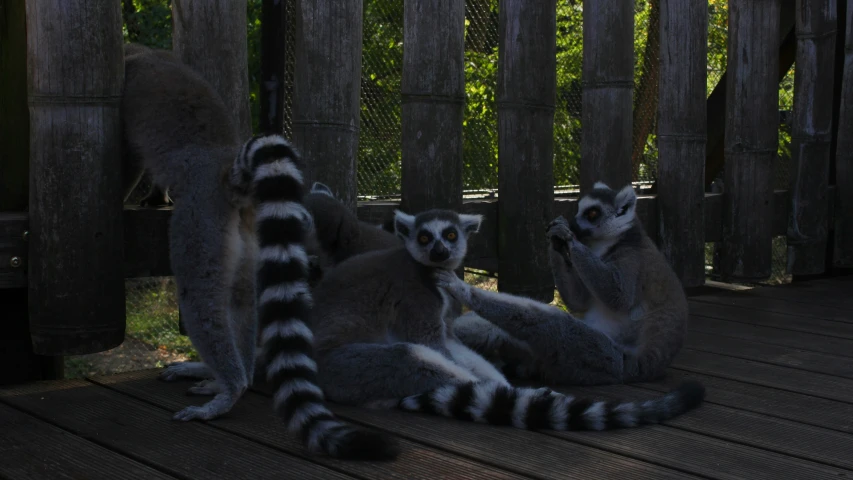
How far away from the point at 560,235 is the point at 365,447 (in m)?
1.84

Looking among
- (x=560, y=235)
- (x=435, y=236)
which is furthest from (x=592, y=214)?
(x=435, y=236)

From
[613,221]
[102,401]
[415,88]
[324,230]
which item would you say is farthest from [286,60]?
[102,401]

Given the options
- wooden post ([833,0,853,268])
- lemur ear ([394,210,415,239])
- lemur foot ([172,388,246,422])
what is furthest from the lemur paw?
wooden post ([833,0,853,268])

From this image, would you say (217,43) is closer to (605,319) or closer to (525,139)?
(525,139)

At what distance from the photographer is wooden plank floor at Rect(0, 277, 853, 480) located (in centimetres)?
285

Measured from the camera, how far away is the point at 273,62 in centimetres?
495

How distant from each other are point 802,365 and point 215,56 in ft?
10.3

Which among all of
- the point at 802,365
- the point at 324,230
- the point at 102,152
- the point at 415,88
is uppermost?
the point at 415,88

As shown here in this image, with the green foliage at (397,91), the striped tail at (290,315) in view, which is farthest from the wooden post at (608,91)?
the striped tail at (290,315)

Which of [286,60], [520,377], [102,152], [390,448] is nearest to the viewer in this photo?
[390,448]

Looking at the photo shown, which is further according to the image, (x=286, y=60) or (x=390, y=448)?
(x=286, y=60)

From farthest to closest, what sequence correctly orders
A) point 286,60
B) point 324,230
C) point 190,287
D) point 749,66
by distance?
point 749,66 → point 286,60 → point 324,230 → point 190,287

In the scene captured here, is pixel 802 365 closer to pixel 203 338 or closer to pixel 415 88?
pixel 415 88

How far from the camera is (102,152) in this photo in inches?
151
